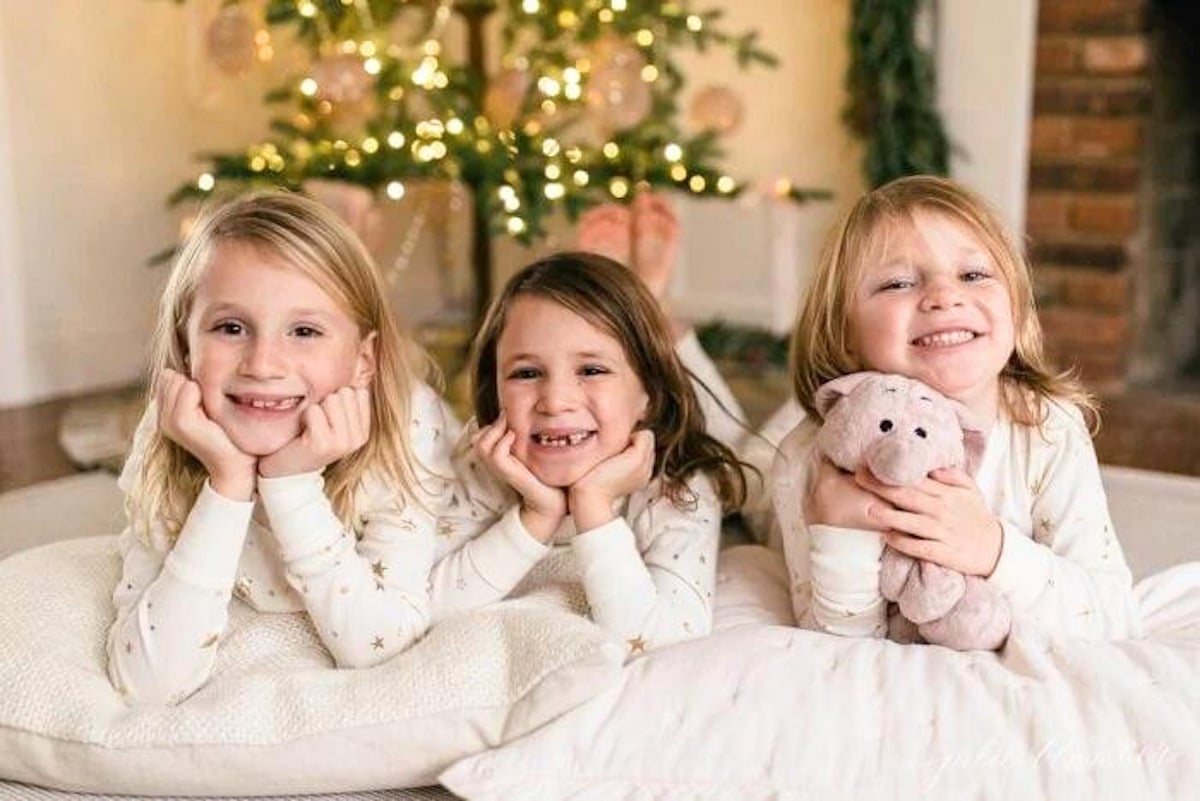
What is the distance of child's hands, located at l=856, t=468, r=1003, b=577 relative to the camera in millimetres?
1327

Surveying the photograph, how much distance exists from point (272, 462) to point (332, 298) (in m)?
0.17

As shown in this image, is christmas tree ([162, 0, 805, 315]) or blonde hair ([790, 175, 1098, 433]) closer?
blonde hair ([790, 175, 1098, 433])

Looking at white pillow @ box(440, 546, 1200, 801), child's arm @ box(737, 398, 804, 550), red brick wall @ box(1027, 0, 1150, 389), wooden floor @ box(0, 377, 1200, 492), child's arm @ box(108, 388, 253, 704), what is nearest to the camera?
white pillow @ box(440, 546, 1200, 801)

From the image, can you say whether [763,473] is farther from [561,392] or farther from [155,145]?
[155,145]

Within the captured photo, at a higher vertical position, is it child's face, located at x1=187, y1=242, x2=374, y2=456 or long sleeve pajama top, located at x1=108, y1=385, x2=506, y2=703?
child's face, located at x1=187, y1=242, x2=374, y2=456

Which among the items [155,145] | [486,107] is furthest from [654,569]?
[155,145]

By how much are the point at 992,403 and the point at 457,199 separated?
236 centimetres

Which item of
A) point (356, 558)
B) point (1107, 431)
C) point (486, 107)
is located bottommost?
point (1107, 431)

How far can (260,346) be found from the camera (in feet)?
4.36

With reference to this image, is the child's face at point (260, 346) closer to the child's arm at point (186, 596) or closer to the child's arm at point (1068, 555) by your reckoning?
the child's arm at point (186, 596)

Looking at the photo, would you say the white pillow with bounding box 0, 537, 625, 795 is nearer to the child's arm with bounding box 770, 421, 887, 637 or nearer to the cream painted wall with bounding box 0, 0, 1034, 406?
the child's arm with bounding box 770, 421, 887, 637

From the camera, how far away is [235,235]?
4.52 ft

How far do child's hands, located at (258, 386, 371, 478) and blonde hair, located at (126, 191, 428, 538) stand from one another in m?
0.08

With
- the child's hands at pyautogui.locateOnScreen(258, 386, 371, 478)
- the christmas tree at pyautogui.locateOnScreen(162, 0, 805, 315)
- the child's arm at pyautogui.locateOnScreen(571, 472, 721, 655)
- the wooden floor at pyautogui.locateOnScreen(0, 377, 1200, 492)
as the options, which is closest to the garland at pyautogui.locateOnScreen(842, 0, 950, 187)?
the christmas tree at pyautogui.locateOnScreen(162, 0, 805, 315)
